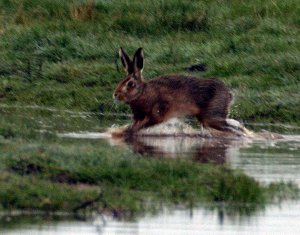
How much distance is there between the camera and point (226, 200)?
9.83 metres

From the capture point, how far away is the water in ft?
28.8

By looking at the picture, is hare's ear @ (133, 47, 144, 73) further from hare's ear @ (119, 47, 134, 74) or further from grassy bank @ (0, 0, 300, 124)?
grassy bank @ (0, 0, 300, 124)

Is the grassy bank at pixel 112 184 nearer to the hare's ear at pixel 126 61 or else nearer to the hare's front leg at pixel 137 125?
the hare's front leg at pixel 137 125

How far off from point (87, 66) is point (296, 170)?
601 centimetres

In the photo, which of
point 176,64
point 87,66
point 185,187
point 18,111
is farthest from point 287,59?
point 185,187

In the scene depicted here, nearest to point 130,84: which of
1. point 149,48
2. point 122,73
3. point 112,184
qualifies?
point 122,73

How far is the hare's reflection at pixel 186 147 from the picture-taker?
12250 millimetres

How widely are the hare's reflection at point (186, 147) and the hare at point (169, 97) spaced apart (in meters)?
0.46

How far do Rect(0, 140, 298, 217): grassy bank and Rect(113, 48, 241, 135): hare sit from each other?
3669 mm

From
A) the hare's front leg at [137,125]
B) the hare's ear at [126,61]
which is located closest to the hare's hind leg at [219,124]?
the hare's front leg at [137,125]

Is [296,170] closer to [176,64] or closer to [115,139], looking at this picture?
[115,139]

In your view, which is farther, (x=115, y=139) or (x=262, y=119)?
(x=262, y=119)

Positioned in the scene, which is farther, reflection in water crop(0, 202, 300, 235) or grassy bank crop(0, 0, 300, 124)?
grassy bank crop(0, 0, 300, 124)

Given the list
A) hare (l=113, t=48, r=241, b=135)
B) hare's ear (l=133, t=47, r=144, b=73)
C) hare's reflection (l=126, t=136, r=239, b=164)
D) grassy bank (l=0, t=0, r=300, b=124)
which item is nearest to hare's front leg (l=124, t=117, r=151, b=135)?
hare (l=113, t=48, r=241, b=135)
